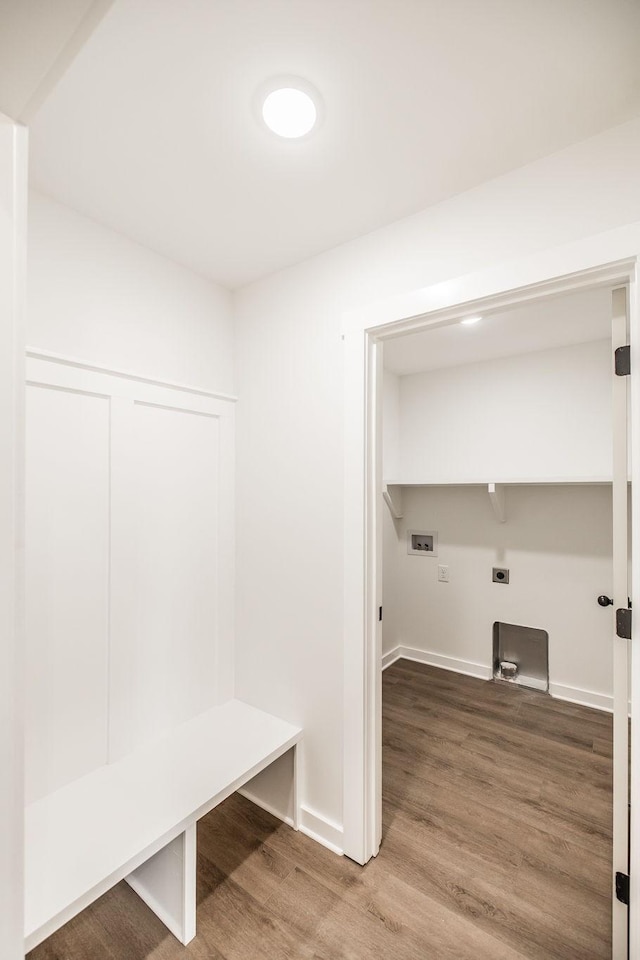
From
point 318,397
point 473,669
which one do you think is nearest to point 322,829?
point 318,397

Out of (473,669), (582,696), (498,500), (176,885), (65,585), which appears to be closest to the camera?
(176,885)

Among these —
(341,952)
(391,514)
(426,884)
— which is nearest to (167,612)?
(341,952)

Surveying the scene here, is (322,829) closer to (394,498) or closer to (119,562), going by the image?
(119,562)

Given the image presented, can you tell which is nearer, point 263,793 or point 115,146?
point 115,146

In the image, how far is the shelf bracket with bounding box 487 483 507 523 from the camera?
3.00 m

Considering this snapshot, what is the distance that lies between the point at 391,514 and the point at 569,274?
2532 mm

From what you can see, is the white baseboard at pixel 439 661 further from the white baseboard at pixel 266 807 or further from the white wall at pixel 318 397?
the white wall at pixel 318 397

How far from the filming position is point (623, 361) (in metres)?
1.25

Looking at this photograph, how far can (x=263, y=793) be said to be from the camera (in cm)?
200

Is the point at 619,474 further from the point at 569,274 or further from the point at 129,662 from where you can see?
the point at 129,662

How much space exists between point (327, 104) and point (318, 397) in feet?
3.09

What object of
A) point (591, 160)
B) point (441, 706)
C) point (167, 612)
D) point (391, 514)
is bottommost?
point (441, 706)

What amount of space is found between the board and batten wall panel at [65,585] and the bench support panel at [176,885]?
0.43 meters

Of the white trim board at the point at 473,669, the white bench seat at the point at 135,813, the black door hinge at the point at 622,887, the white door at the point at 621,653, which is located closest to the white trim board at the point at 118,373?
the white bench seat at the point at 135,813
